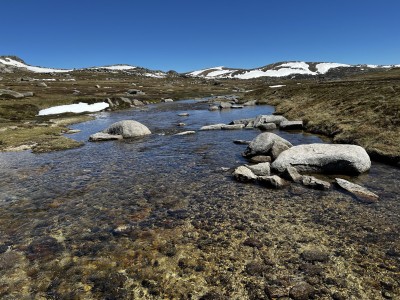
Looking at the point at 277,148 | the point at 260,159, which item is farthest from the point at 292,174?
the point at 277,148

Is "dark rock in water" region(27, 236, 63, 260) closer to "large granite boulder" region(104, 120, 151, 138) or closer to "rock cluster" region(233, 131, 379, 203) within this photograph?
"rock cluster" region(233, 131, 379, 203)

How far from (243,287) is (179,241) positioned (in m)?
3.31

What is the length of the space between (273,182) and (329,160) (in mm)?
4569

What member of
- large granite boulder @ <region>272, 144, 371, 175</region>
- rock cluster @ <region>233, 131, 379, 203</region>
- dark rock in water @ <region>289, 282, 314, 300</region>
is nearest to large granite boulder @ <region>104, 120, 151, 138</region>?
rock cluster @ <region>233, 131, 379, 203</region>


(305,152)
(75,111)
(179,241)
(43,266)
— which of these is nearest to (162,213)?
(179,241)

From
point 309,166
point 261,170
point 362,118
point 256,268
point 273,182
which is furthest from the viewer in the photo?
point 362,118

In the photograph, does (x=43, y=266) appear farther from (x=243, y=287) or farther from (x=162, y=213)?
(x=243, y=287)

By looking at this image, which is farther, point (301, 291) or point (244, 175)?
point (244, 175)

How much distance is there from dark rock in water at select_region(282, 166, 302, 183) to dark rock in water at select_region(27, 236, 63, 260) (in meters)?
12.2

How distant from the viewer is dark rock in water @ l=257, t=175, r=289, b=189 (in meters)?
16.0

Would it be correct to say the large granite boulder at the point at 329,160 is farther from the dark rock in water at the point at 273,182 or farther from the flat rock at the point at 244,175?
the flat rock at the point at 244,175

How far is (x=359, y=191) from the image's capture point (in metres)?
14.6

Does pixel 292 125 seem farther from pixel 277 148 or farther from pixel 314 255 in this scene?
pixel 314 255

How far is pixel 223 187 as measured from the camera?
1648cm
